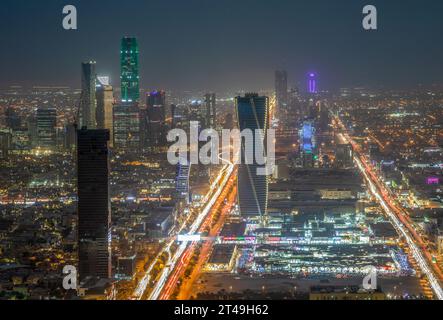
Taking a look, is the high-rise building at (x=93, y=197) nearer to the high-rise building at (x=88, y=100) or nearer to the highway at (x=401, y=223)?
the highway at (x=401, y=223)

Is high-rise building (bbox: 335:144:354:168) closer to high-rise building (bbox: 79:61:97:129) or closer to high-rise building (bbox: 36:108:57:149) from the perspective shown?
high-rise building (bbox: 79:61:97:129)

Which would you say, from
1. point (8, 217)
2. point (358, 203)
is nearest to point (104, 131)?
point (8, 217)

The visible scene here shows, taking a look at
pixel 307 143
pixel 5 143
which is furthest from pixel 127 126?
pixel 307 143

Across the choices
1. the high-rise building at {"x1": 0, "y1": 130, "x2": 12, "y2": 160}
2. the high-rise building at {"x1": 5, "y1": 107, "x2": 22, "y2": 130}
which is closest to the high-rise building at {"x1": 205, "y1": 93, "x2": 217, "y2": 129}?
the high-rise building at {"x1": 5, "y1": 107, "x2": 22, "y2": 130}

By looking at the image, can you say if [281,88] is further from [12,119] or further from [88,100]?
[12,119]

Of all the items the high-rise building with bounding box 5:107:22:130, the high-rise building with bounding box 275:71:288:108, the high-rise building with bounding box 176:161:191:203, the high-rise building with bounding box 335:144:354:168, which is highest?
the high-rise building with bounding box 275:71:288:108

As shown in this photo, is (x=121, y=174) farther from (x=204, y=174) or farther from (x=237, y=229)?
(x=237, y=229)

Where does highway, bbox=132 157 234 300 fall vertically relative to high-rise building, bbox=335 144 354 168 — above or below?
below

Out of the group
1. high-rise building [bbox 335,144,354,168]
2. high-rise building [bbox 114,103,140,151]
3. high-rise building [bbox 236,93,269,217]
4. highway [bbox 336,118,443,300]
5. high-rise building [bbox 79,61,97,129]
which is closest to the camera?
highway [bbox 336,118,443,300]
